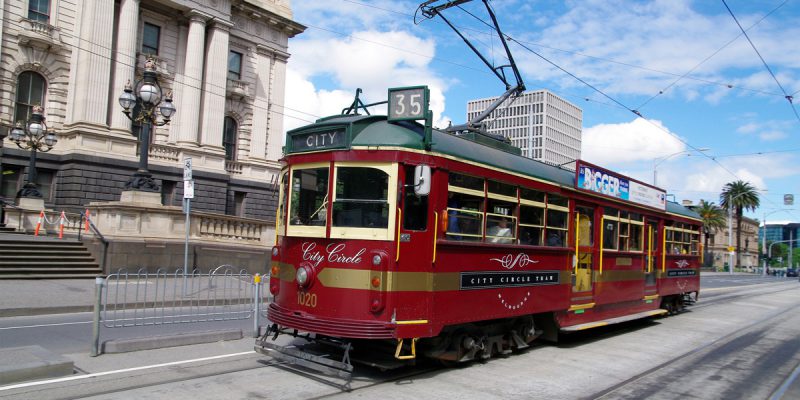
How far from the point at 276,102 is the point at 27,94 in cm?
1396

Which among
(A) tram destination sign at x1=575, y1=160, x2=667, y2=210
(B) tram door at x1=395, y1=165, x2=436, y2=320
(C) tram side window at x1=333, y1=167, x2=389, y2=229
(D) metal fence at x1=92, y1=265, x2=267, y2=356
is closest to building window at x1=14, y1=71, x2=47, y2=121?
(D) metal fence at x1=92, y1=265, x2=267, y2=356

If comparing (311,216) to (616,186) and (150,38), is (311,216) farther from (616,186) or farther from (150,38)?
→ (150,38)

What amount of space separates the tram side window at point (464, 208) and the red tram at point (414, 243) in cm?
2

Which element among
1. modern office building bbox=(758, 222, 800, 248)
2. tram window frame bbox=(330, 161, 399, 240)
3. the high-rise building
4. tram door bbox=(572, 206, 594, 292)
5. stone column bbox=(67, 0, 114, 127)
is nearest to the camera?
tram window frame bbox=(330, 161, 399, 240)

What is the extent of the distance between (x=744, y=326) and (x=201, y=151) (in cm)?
2667

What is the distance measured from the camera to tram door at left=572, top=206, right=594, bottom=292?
10320 mm

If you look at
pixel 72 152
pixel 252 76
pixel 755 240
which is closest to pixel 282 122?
pixel 252 76

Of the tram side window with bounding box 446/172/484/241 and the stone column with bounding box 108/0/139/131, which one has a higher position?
the stone column with bounding box 108/0/139/131

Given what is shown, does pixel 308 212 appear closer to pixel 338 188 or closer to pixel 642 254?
pixel 338 188

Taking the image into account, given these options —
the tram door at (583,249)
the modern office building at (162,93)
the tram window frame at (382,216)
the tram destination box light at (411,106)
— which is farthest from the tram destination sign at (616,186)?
the modern office building at (162,93)

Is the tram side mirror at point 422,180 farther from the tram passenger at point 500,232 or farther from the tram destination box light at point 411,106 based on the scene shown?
the tram passenger at point 500,232

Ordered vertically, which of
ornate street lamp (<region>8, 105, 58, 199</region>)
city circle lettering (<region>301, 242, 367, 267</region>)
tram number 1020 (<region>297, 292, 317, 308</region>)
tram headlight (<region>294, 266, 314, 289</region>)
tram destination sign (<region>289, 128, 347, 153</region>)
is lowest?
tram number 1020 (<region>297, 292, 317, 308</region>)

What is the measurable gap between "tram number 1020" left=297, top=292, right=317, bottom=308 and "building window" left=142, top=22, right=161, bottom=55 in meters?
27.7

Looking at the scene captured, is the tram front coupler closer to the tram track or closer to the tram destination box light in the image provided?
the tram destination box light
